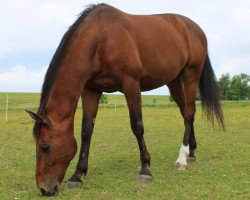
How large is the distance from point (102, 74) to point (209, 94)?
3367mm

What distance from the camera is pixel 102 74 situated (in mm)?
5727

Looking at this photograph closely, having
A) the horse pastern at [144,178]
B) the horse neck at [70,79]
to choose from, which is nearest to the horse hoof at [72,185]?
the horse pastern at [144,178]

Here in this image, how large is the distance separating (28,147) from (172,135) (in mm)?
4804

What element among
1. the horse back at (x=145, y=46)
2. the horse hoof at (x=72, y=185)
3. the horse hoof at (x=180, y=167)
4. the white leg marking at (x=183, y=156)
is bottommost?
the horse hoof at (x=72, y=185)

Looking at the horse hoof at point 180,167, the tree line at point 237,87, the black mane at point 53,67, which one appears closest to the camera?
the black mane at point 53,67

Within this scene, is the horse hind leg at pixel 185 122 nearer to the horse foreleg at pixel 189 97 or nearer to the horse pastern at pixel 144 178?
the horse foreleg at pixel 189 97

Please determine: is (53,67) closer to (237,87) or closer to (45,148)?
(45,148)

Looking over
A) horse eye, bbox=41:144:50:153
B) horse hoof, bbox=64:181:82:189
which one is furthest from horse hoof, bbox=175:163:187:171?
horse eye, bbox=41:144:50:153

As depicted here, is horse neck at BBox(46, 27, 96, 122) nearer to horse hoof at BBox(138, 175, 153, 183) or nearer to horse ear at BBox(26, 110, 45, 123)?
horse ear at BBox(26, 110, 45, 123)

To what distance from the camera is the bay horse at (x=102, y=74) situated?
4957 millimetres

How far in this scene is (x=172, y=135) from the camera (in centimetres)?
1273

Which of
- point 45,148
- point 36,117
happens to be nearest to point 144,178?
point 45,148

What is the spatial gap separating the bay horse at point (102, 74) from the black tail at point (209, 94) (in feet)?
2.20

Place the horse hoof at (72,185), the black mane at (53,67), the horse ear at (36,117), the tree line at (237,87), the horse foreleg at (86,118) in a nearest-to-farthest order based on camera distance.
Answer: the horse ear at (36,117) → the black mane at (53,67) → the horse hoof at (72,185) → the horse foreleg at (86,118) → the tree line at (237,87)
